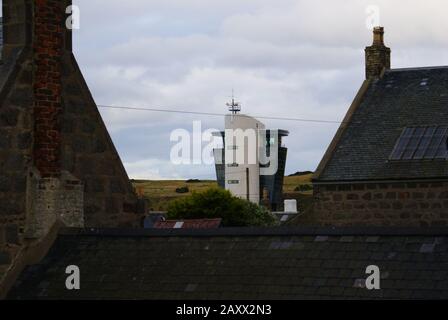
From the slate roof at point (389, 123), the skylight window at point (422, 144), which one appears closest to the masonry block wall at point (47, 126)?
the slate roof at point (389, 123)

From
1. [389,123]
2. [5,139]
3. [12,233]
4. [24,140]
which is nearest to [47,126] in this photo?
[24,140]

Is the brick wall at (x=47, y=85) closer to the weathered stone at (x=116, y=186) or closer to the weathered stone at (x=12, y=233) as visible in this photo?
the weathered stone at (x=12, y=233)

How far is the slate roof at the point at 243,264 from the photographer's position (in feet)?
34.2

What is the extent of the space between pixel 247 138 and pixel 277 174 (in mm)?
4994

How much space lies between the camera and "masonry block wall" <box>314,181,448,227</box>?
3180 cm

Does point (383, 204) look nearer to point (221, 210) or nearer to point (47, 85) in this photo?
point (47, 85)

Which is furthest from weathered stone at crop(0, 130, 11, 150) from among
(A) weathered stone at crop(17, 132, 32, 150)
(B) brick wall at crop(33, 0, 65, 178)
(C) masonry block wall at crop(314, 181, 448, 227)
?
(C) masonry block wall at crop(314, 181, 448, 227)

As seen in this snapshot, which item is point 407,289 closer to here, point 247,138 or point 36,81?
point 36,81

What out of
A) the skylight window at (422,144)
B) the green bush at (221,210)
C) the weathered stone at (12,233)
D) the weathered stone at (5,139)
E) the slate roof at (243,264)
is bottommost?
the slate roof at (243,264)

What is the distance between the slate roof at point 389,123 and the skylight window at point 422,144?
20 cm

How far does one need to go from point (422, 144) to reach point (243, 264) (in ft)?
75.3

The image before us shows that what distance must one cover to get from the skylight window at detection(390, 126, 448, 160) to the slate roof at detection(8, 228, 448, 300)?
21.9m

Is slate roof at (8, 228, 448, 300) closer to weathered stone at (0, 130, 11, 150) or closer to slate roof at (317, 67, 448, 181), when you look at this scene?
weathered stone at (0, 130, 11, 150)
